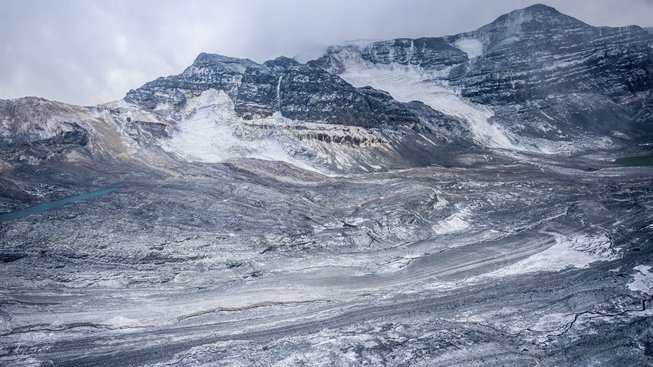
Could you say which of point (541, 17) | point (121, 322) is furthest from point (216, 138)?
point (541, 17)

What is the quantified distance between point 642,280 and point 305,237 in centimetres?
2289

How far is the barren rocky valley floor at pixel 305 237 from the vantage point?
2000 cm

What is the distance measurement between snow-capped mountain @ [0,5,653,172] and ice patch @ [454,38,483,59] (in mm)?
2005

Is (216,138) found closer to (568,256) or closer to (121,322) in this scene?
(121,322)

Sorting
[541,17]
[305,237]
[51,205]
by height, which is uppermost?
[541,17]

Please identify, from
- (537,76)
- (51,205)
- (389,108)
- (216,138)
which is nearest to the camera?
(51,205)

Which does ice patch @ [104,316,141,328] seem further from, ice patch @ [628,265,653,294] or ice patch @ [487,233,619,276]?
ice patch @ [628,265,653,294]

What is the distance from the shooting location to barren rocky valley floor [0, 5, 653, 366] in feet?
65.6

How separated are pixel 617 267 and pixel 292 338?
19.3 metres

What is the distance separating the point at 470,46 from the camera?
492ft

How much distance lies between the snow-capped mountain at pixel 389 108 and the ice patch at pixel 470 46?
200cm

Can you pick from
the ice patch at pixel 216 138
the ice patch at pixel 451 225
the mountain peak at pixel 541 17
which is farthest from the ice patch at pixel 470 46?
the ice patch at pixel 451 225

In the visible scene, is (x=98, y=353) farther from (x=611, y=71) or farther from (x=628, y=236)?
(x=611, y=71)

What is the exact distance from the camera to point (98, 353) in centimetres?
1994
